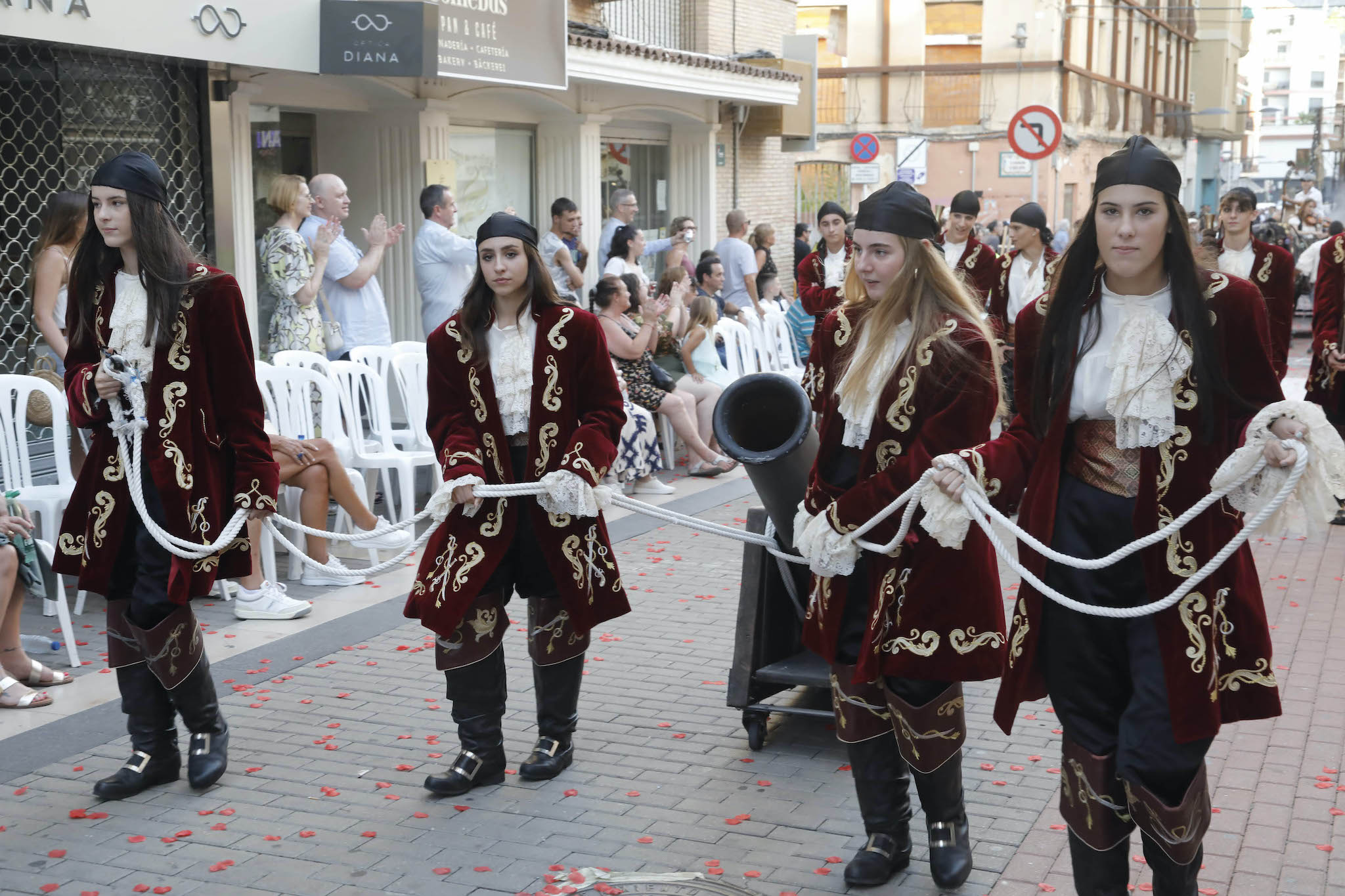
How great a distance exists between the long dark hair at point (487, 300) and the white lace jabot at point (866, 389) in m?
1.19

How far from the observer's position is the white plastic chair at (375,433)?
8.16 meters

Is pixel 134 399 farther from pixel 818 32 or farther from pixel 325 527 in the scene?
pixel 818 32

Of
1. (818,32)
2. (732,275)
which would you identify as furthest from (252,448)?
(818,32)

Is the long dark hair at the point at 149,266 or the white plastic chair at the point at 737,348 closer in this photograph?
the long dark hair at the point at 149,266

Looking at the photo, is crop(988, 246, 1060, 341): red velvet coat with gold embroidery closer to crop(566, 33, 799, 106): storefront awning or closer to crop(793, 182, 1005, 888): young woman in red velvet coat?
crop(566, 33, 799, 106): storefront awning

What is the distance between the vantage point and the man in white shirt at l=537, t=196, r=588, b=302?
11.4 m

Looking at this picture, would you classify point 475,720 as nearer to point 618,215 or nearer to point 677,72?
point 618,215

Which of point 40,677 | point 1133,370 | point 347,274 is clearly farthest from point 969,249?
point 1133,370

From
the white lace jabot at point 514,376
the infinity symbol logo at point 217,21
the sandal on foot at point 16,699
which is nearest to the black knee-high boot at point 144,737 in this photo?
the sandal on foot at point 16,699

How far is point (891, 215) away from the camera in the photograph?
3.81 meters

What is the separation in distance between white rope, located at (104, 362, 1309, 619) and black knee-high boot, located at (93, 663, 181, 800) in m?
0.53

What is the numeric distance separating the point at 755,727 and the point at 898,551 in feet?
4.87

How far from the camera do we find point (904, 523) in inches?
143

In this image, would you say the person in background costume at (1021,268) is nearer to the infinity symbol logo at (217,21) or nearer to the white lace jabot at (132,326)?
the infinity symbol logo at (217,21)
